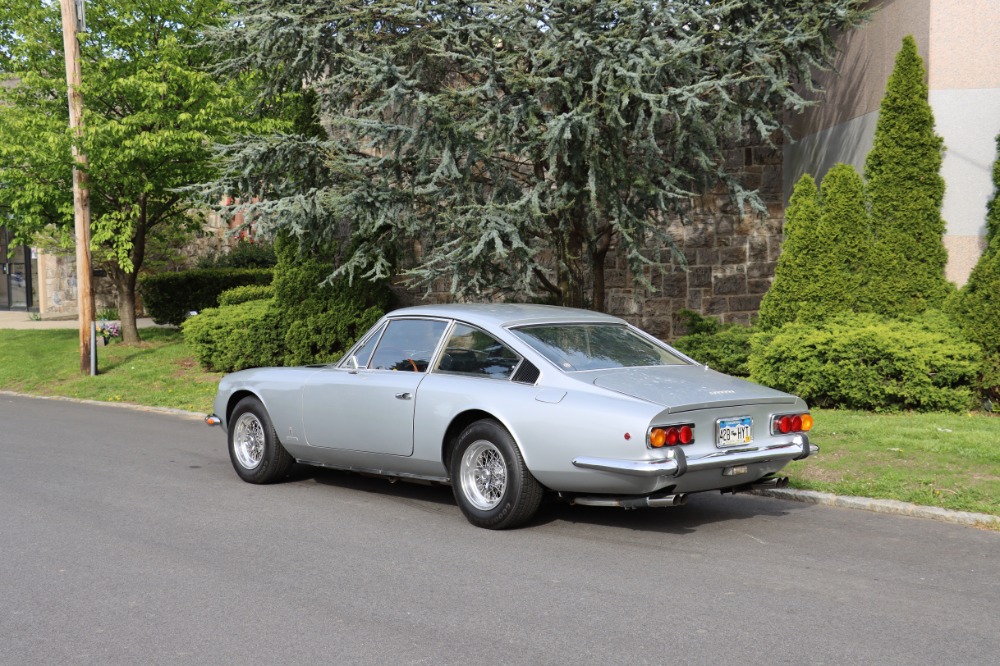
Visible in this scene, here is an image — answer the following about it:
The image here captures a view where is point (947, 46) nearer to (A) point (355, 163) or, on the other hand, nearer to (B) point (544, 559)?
(A) point (355, 163)

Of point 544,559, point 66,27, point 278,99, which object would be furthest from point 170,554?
point 66,27

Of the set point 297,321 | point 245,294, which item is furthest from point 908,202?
point 245,294

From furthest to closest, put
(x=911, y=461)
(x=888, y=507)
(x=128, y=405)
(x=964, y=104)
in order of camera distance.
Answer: (x=128, y=405)
(x=964, y=104)
(x=911, y=461)
(x=888, y=507)

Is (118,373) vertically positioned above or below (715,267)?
below

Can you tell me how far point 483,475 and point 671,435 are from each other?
1.42 m

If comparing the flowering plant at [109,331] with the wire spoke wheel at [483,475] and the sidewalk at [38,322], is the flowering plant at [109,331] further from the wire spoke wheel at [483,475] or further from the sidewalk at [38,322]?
the wire spoke wheel at [483,475]

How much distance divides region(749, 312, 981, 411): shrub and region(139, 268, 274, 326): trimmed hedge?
15.9 metres

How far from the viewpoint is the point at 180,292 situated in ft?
83.4

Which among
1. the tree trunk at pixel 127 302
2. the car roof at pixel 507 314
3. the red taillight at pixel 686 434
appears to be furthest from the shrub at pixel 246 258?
the red taillight at pixel 686 434

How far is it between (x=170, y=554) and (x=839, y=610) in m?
3.87

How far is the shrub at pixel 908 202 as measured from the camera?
12703 millimetres

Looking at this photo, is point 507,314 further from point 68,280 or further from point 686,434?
point 68,280

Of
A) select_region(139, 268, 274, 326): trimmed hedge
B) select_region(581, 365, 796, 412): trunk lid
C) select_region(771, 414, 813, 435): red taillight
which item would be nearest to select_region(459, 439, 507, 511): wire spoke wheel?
select_region(581, 365, 796, 412): trunk lid

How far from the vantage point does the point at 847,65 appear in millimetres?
15766
